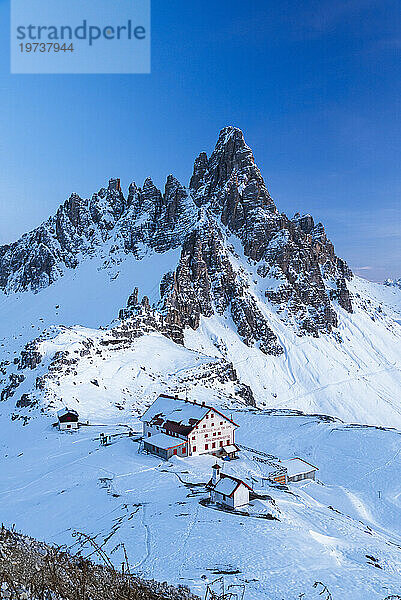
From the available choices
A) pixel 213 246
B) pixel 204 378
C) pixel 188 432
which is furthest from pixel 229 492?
pixel 213 246

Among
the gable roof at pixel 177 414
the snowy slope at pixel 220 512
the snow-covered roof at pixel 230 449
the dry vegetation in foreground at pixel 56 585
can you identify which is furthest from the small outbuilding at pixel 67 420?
the dry vegetation in foreground at pixel 56 585

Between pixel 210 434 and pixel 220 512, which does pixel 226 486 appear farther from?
pixel 210 434

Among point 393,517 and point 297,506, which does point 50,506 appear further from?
point 393,517

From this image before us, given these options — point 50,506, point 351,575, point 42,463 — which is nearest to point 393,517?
point 351,575

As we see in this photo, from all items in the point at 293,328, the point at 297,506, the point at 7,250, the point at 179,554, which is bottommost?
the point at 297,506

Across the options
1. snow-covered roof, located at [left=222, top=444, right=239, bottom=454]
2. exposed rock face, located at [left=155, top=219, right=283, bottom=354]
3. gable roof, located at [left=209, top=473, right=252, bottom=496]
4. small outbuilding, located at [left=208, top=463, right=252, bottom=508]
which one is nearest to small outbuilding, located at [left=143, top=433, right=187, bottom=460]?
snow-covered roof, located at [left=222, top=444, right=239, bottom=454]

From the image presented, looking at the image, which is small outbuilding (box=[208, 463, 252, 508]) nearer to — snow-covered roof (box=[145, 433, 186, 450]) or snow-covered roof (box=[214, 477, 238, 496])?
snow-covered roof (box=[214, 477, 238, 496])
